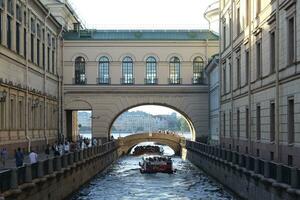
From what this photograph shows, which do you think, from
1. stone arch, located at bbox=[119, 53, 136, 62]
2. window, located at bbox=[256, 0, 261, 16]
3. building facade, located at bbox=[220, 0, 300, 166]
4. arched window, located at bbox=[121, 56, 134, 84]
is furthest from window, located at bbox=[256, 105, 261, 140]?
stone arch, located at bbox=[119, 53, 136, 62]

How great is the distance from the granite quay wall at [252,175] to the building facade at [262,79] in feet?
5.21

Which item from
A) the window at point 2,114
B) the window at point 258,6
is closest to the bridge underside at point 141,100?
the window at point 2,114

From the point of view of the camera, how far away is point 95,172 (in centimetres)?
5188

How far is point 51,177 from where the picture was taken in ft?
97.6

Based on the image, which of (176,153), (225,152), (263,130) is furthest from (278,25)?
(176,153)

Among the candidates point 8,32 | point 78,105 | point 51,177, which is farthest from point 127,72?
point 51,177

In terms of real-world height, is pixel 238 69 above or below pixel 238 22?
below

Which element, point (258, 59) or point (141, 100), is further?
point (141, 100)

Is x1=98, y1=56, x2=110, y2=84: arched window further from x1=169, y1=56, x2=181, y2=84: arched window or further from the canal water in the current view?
the canal water

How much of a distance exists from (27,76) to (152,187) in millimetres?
14189

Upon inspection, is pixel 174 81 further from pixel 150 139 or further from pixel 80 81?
pixel 150 139

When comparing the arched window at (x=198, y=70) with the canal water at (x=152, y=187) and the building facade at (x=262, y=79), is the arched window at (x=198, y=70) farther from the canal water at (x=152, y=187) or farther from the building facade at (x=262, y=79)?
the building facade at (x=262, y=79)

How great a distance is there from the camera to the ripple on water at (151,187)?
36.6 meters

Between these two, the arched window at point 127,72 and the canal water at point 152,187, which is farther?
the arched window at point 127,72
